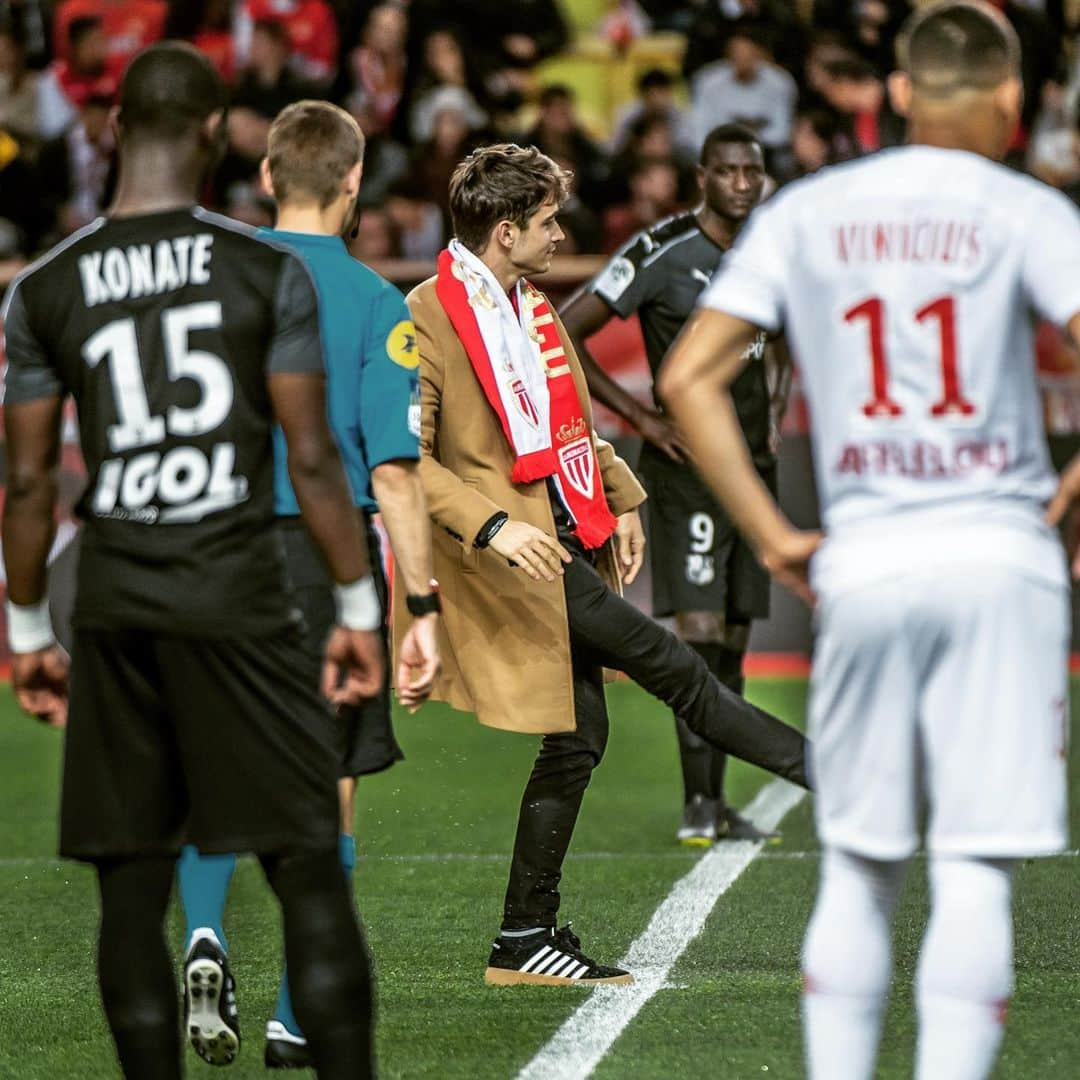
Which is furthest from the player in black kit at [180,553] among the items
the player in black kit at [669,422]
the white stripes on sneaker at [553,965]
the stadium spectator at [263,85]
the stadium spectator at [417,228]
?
the stadium spectator at [263,85]

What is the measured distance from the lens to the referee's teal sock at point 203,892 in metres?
4.80

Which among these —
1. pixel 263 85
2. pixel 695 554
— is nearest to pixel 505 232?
pixel 695 554

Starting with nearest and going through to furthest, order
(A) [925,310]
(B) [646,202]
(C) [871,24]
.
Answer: (A) [925,310]
(B) [646,202]
(C) [871,24]

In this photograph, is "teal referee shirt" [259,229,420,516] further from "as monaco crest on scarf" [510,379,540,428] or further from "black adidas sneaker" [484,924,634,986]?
"black adidas sneaker" [484,924,634,986]

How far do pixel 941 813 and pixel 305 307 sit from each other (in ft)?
4.43

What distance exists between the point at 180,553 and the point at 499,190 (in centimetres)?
204

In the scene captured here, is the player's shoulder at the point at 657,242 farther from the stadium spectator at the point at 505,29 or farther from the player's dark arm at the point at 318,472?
the stadium spectator at the point at 505,29

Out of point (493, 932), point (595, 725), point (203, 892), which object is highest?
point (595, 725)

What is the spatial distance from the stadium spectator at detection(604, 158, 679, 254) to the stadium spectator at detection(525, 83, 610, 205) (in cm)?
30

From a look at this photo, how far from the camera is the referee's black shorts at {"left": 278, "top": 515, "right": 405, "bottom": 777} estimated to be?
432cm

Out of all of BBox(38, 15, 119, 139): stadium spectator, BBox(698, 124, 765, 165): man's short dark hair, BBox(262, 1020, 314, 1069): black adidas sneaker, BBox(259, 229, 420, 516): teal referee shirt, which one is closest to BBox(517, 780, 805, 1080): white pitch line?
BBox(262, 1020, 314, 1069): black adidas sneaker

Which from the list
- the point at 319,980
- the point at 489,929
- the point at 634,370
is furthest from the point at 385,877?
the point at 634,370

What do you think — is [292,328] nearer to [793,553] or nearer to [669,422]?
[793,553]

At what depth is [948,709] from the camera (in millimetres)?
3299
